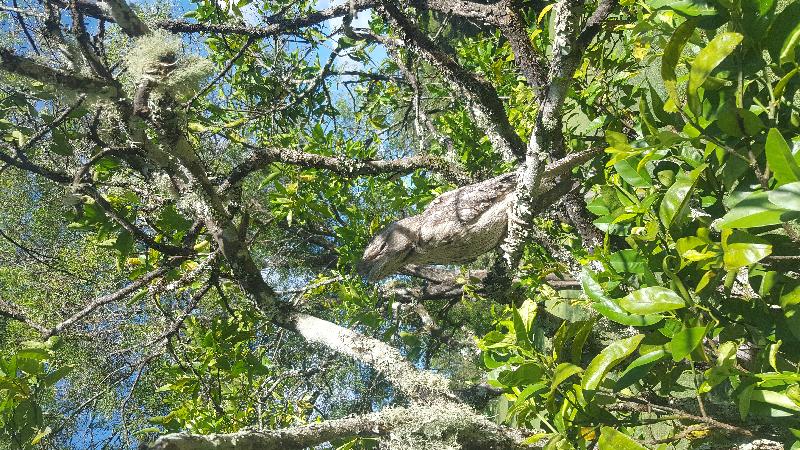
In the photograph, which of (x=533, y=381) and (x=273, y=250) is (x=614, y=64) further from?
(x=273, y=250)

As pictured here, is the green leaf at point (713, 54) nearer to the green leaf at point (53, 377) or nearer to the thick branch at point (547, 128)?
the thick branch at point (547, 128)

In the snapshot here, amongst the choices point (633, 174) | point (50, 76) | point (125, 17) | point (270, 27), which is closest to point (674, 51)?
point (633, 174)

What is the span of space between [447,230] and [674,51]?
3.91ft

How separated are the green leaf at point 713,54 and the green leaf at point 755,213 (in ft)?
0.78

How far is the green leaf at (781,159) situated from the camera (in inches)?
35.1

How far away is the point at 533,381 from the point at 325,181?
2278mm

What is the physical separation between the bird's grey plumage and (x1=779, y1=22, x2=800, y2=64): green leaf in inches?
46.2

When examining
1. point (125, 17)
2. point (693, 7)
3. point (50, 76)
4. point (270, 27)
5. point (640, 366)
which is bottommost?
point (640, 366)

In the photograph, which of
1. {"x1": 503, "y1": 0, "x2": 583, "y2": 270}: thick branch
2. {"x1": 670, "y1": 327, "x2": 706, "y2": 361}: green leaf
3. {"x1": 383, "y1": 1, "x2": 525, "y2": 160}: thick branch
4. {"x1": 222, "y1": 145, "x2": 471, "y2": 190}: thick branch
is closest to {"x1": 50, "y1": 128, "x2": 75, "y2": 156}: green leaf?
{"x1": 222, "y1": 145, "x2": 471, "y2": 190}: thick branch

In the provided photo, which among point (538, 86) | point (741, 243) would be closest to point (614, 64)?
point (538, 86)

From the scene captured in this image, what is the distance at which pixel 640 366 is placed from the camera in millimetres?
1231

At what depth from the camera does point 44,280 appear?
7434 millimetres

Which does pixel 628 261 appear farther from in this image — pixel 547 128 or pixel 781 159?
pixel 547 128

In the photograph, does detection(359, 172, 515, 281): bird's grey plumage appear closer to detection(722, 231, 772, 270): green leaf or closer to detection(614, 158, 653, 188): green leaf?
detection(614, 158, 653, 188): green leaf
